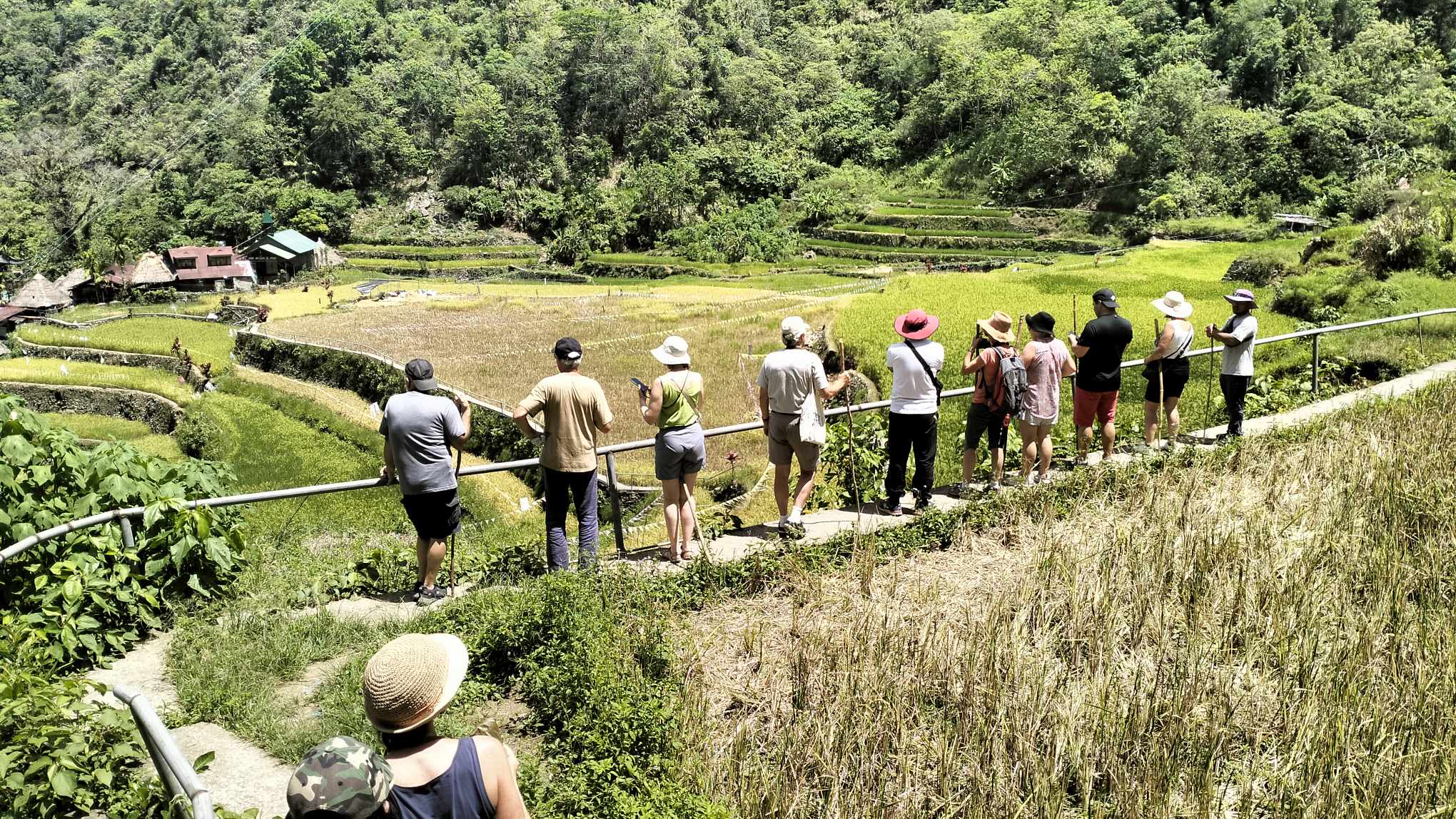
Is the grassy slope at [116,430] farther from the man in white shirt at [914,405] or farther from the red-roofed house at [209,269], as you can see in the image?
the red-roofed house at [209,269]

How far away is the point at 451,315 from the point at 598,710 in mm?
38832

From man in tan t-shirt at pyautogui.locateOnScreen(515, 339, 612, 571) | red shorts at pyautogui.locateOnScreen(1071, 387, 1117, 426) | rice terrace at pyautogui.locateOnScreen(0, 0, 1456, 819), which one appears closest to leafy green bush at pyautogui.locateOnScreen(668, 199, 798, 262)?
rice terrace at pyautogui.locateOnScreen(0, 0, 1456, 819)

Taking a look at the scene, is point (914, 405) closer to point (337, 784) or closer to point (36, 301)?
point (337, 784)

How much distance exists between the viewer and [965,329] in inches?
849

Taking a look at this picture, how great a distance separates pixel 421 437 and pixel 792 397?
2617 mm

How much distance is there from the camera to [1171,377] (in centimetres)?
922

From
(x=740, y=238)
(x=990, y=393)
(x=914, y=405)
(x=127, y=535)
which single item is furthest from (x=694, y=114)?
(x=127, y=535)

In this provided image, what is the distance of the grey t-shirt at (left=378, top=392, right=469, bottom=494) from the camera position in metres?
6.38

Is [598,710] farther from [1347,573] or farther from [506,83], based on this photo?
[506,83]

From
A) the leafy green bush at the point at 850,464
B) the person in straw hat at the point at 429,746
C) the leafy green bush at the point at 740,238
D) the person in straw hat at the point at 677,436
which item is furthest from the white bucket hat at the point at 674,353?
the leafy green bush at the point at 740,238

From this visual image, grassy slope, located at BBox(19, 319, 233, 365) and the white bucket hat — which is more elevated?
the white bucket hat

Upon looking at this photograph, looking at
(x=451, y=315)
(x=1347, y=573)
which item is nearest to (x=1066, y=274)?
(x=451, y=315)

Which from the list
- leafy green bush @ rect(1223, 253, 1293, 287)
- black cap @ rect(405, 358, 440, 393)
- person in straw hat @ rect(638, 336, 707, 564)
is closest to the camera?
black cap @ rect(405, 358, 440, 393)

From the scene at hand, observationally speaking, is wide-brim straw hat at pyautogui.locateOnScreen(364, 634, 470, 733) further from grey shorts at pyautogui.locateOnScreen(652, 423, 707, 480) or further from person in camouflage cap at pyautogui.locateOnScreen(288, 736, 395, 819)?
grey shorts at pyautogui.locateOnScreen(652, 423, 707, 480)
